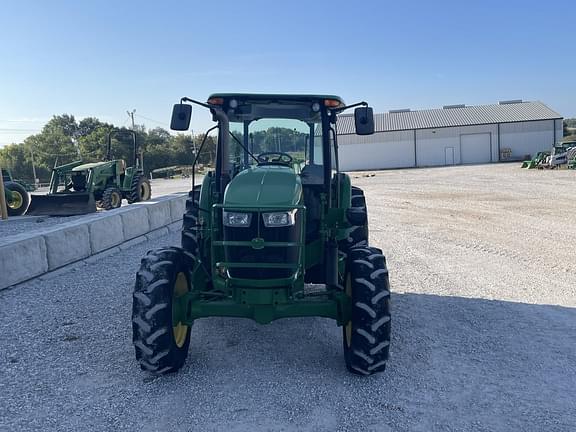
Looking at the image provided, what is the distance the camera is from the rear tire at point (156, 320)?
392 cm

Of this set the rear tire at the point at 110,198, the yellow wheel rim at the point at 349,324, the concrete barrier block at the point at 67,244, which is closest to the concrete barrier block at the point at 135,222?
the concrete barrier block at the point at 67,244

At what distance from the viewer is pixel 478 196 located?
17984mm

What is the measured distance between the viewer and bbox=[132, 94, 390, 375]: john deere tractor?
394cm

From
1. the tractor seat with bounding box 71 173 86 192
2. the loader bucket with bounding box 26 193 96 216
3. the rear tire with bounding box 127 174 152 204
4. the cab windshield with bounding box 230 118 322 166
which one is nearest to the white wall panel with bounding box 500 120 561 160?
the rear tire with bounding box 127 174 152 204

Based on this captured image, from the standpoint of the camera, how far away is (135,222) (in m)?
10.3

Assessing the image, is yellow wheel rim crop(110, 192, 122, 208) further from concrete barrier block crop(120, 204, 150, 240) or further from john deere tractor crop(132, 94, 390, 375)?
john deere tractor crop(132, 94, 390, 375)

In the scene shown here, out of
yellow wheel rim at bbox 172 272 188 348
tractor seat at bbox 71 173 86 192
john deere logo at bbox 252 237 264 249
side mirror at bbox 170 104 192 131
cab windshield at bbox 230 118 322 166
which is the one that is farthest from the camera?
tractor seat at bbox 71 173 86 192

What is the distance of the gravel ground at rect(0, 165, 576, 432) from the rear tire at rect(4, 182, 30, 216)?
9863 millimetres

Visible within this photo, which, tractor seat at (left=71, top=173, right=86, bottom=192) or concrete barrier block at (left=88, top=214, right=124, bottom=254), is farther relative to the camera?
tractor seat at (left=71, top=173, right=86, bottom=192)

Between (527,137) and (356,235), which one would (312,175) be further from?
(527,137)

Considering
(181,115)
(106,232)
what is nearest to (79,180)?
(106,232)

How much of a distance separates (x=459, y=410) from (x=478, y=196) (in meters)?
15.8

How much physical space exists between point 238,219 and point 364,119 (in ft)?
5.54

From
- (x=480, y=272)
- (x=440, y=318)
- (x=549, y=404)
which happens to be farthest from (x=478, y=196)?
(x=549, y=404)
